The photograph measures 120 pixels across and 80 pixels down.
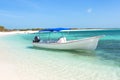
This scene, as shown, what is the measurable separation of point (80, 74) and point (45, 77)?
146 cm

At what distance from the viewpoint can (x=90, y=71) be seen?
8.20 meters

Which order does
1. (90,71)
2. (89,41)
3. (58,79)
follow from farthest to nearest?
(89,41) < (90,71) < (58,79)

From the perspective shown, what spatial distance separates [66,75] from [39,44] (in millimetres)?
9912

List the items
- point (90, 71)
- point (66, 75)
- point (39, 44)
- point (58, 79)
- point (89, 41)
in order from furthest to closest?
point (39, 44)
point (89, 41)
point (90, 71)
point (66, 75)
point (58, 79)

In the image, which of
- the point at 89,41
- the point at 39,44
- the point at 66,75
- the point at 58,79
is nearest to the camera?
the point at 58,79

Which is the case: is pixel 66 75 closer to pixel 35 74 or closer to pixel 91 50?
pixel 35 74

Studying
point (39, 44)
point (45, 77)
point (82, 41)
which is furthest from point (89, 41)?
point (45, 77)

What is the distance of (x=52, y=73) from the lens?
779 centimetres

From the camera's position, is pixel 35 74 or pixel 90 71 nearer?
pixel 35 74

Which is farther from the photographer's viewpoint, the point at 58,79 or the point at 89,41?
the point at 89,41

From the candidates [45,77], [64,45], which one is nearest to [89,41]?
[64,45]

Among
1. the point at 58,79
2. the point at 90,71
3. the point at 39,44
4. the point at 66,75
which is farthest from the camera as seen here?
the point at 39,44

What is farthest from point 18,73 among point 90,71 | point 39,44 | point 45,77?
point 39,44

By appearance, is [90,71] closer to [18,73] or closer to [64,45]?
[18,73]
